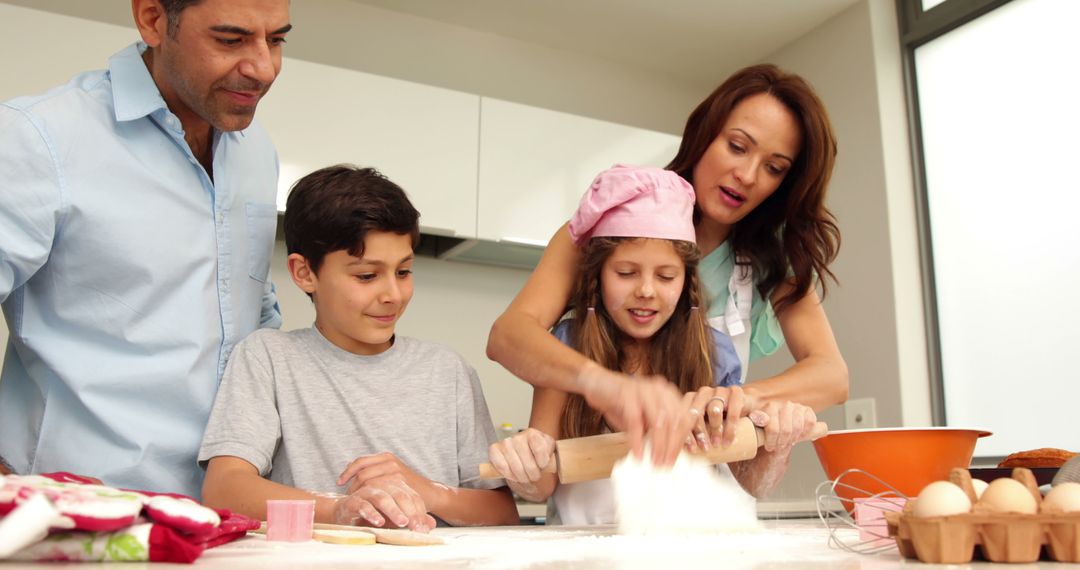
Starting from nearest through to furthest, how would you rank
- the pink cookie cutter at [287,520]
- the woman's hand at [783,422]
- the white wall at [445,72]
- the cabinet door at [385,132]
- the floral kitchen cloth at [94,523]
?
the floral kitchen cloth at [94,523] < the pink cookie cutter at [287,520] < the woman's hand at [783,422] < the white wall at [445,72] < the cabinet door at [385,132]

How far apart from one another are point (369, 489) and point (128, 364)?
43 cm

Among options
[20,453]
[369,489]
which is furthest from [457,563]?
[20,453]

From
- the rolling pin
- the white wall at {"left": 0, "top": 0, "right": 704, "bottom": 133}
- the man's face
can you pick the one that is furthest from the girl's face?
the white wall at {"left": 0, "top": 0, "right": 704, "bottom": 133}

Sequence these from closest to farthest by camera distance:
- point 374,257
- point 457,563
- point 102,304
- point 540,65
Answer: point 457,563 < point 102,304 < point 374,257 < point 540,65

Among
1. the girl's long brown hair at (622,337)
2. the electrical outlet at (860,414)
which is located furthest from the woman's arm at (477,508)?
the electrical outlet at (860,414)

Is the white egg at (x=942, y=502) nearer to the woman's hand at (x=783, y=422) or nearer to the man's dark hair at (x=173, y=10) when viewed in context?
the woman's hand at (x=783, y=422)

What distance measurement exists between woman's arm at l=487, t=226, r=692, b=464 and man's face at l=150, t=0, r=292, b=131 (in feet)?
1.54

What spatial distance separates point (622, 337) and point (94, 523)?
0.85 meters

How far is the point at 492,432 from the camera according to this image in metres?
1.39

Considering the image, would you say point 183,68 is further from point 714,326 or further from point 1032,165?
point 1032,165

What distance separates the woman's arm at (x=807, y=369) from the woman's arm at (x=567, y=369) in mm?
166

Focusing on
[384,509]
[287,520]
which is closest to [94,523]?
[287,520]

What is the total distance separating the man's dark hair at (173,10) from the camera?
3.82 feet

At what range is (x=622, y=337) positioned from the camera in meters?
1.31
